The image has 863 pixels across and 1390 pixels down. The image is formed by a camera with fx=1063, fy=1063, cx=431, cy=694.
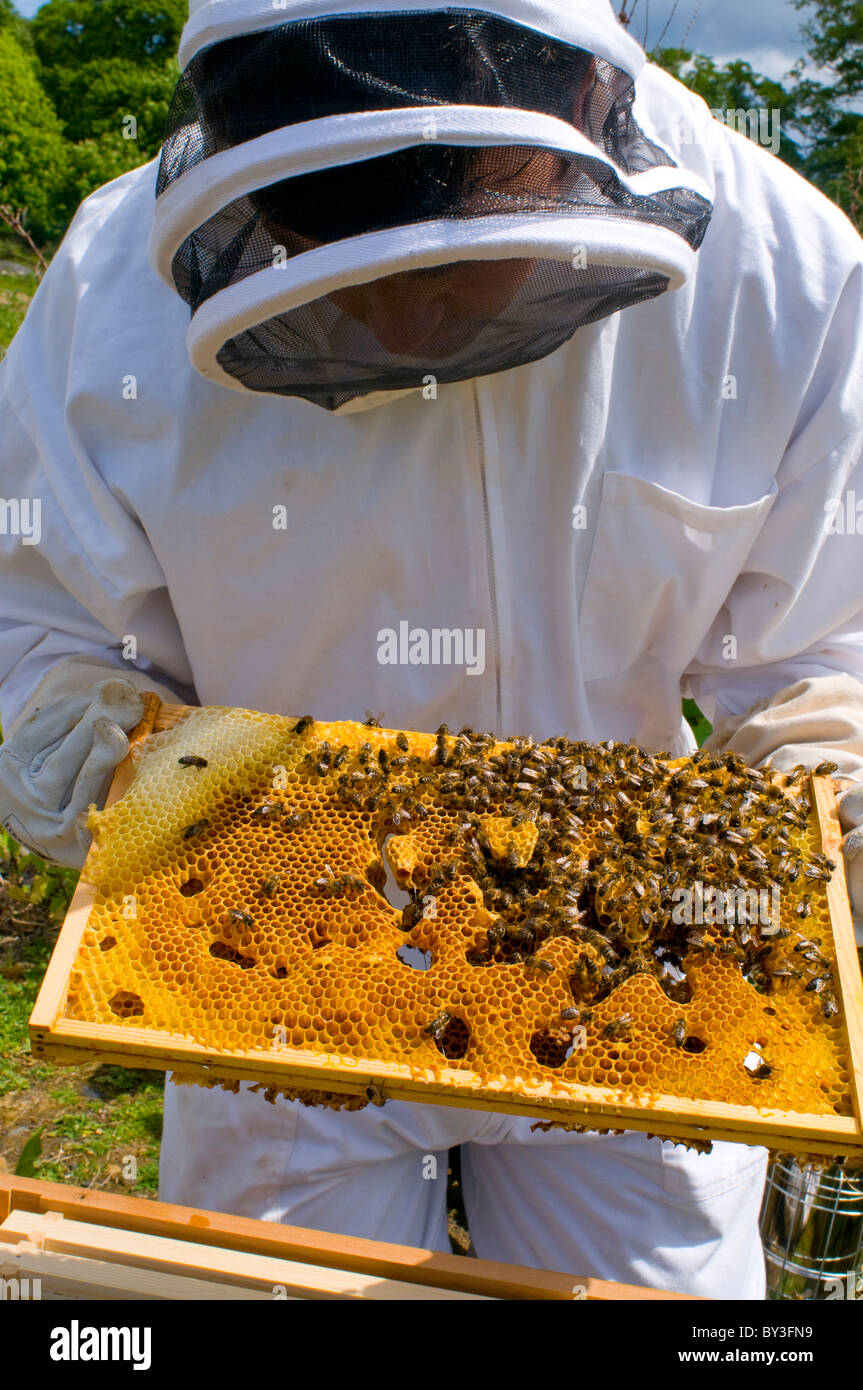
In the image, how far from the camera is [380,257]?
209cm

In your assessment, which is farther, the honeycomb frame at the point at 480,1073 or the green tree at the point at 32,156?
the green tree at the point at 32,156

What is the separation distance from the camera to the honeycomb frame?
6.42 feet

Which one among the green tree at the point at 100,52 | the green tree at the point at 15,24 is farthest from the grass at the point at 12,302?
the green tree at the point at 15,24

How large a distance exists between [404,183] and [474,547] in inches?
41.8

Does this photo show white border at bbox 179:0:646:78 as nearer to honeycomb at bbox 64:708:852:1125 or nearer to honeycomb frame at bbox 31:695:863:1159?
honeycomb at bbox 64:708:852:1125

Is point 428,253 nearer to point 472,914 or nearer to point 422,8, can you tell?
point 422,8

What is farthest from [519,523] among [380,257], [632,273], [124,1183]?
[124,1183]

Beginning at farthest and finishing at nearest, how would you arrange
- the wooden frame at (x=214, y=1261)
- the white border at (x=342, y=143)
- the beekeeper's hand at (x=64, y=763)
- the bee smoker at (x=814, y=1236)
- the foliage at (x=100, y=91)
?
the foliage at (x=100, y=91), the bee smoker at (x=814, y=1236), the beekeeper's hand at (x=64, y=763), the white border at (x=342, y=143), the wooden frame at (x=214, y=1261)

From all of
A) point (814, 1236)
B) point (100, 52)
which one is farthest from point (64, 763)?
point (100, 52)

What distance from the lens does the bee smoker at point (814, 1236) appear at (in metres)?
3.84

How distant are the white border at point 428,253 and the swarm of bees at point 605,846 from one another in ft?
3.41

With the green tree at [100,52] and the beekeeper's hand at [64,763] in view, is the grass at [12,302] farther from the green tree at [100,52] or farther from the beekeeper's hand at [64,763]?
the green tree at [100,52]

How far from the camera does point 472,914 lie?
→ 2354 millimetres

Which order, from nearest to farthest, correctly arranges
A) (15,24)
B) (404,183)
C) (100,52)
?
(404,183) < (100,52) < (15,24)
